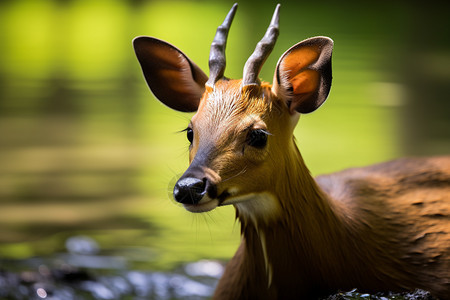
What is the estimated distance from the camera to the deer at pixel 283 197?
133 inches

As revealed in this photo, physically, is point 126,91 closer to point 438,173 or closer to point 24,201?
point 24,201

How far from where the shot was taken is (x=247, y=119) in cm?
342

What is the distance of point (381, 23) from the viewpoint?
20141mm

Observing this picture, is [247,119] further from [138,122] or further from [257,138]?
[138,122]

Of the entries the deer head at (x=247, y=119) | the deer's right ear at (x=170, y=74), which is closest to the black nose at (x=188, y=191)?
the deer head at (x=247, y=119)

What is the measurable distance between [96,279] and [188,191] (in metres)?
2.36

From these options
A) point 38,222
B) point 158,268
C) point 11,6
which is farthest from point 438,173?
point 11,6

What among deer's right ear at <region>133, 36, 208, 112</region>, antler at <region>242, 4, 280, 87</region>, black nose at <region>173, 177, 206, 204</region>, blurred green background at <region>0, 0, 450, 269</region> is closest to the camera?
black nose at <region>173, 177, 206, 204</region>

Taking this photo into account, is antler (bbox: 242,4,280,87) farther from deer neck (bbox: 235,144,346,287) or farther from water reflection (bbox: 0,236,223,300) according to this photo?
water reflection (bbox: 0,236,223,300)

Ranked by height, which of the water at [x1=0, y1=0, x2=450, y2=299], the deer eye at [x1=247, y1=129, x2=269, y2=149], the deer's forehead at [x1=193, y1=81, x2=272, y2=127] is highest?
the deer's forehead at [x1=193, y1=81, x2=272, y2=127]

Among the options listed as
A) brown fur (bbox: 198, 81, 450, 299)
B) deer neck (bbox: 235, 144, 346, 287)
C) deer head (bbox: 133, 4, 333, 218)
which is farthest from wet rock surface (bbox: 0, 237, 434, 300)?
deer head (bbox: 133, 4, 333, 218)

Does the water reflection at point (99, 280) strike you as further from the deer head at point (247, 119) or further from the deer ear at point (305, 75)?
the deer ear at point (305, 75)

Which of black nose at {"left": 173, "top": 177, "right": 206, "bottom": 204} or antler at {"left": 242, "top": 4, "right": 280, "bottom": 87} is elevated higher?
antler at {"left": 242, "top": 4, "right": 280, "bottom": 87}

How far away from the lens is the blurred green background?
6.26 meters
